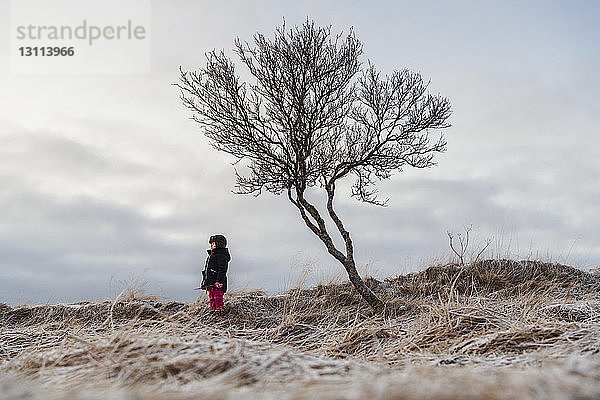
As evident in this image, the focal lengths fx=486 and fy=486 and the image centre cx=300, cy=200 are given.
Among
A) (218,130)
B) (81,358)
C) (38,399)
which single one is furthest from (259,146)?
(38,399)

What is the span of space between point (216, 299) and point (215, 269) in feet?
1.89

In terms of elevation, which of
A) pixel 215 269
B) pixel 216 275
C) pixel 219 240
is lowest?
pixel 216 275

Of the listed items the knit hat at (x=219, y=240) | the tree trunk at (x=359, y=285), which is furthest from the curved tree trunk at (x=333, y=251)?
the knit hat at (x=219, y=240)

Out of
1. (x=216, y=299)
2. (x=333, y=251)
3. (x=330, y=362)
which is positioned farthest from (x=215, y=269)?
(x=330, y=362)

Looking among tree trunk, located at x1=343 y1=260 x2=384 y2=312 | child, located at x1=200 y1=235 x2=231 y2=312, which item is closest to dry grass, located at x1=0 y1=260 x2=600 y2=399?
tree trunk, located at x1=343 y1=260 x2=384 y2=312

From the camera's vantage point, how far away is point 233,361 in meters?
2.40

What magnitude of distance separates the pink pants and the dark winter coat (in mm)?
113

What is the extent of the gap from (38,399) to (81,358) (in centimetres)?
144

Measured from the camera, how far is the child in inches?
364

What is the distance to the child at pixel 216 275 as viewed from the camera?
30.4 ft

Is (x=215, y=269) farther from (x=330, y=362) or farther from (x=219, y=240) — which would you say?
(x=330, y=362)

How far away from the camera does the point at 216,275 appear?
30.4ft

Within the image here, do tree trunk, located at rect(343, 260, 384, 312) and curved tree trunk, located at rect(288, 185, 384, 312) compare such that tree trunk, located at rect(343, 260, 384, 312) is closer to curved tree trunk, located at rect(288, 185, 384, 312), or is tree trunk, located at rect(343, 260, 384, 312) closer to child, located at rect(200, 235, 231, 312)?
curved tree trunk, located at rect(288, 185, 384, 312)

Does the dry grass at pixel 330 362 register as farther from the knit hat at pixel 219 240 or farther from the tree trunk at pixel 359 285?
the knit hat at pixel 219 240
